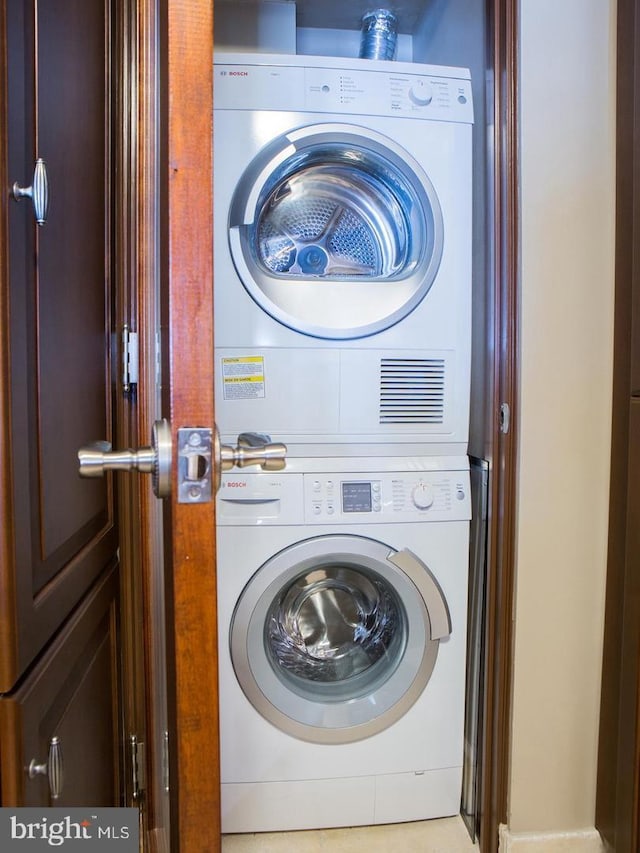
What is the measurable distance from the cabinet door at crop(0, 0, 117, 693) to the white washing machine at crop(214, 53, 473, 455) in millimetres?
354

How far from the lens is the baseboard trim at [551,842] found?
1.28 meters

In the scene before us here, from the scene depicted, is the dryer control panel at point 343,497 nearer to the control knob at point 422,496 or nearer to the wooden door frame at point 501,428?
the control knob at point 422,496

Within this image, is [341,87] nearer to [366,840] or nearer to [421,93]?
[421,93]

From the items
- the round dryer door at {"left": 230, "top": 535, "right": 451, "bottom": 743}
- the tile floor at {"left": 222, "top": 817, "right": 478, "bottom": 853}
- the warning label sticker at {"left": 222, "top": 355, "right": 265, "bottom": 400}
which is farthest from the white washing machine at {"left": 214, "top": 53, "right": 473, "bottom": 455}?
the tile floor at {"left": 222, "top": 817, "right": 478, "bottom": 853}

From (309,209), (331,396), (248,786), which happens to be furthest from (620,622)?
(309,209)

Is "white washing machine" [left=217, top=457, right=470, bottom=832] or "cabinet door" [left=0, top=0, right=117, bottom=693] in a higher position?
"cabinet door" [left=0, top=0, right=117, bottom=693]

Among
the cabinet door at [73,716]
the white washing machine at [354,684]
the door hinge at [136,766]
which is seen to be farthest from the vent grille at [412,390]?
the door hinge at [136,766]

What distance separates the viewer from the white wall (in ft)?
4.03

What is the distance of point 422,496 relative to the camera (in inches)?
53.2

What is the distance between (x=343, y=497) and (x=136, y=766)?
698mm

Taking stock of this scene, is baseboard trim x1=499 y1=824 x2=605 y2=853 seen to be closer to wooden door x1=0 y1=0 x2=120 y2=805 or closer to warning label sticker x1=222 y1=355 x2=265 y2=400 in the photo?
wooden door x1=0 y1=0 x2=120 y2=805

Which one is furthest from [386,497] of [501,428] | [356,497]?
[501,428]

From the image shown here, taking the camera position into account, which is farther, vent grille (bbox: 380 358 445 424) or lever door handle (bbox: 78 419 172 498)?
vent grille (bbox: 380 358 445 424)

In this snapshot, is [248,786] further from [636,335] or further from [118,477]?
[636,335]
